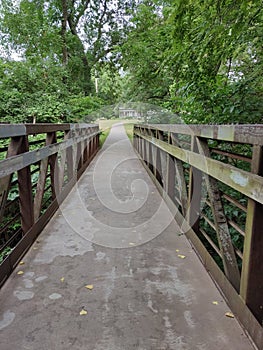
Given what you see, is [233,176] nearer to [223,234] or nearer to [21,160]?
[223,234]

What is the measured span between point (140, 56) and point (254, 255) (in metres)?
9.74

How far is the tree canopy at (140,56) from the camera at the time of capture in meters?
3.20

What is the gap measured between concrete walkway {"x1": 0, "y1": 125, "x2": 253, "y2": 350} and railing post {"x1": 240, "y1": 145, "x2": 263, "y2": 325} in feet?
0.61

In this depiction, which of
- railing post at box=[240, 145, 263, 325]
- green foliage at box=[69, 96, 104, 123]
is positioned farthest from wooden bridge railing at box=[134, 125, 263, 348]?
green foliage at box=[69, 96, 104, 123]

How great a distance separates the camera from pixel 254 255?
4.54ft


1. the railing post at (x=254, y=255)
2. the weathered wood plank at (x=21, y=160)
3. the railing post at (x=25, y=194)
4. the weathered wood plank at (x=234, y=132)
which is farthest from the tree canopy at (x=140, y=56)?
the railing post at (x=25, y=194)

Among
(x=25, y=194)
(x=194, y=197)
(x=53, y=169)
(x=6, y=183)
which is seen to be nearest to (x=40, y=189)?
(x=25, y=194)

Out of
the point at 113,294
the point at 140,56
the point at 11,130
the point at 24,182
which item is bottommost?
the point at 113,294

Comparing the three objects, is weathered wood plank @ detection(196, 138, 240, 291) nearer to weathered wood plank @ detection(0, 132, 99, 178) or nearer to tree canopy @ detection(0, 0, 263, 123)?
tree canopy @ detection(0, 0, 263, 123)

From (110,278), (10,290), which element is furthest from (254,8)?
(10,290)

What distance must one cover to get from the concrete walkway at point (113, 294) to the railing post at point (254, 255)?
0.61ft

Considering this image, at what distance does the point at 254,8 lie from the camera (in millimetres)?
3117

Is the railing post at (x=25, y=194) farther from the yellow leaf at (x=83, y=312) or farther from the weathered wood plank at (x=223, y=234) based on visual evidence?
the weathered wood plank at (x=223, y=234)

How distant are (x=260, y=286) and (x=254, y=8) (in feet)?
10.1
